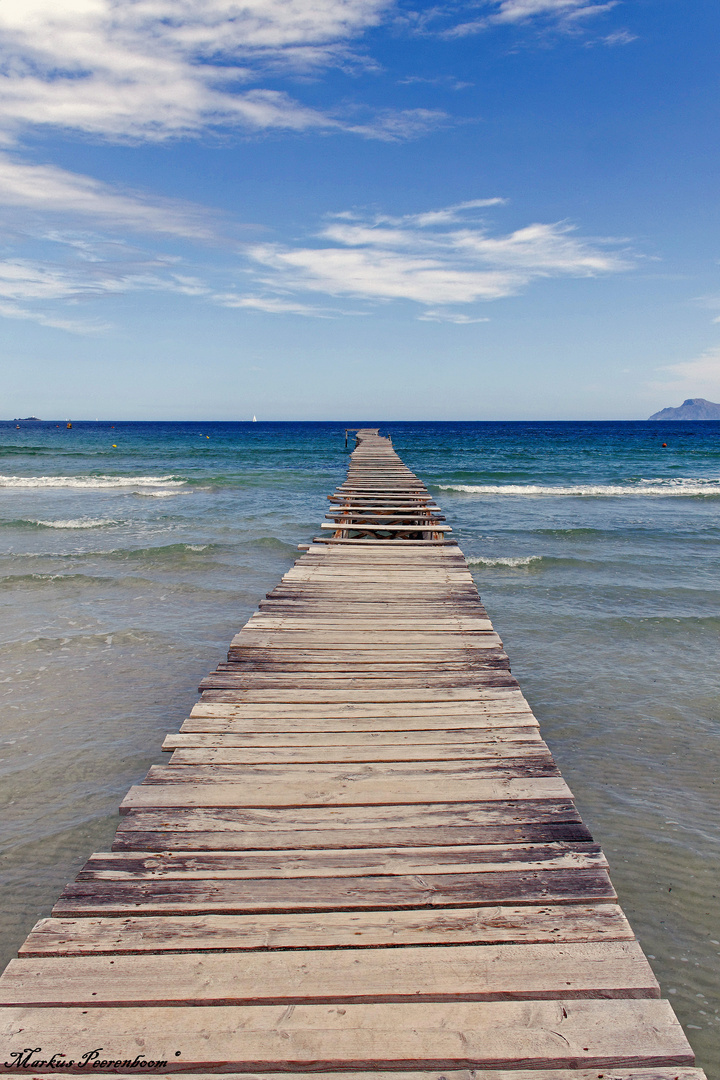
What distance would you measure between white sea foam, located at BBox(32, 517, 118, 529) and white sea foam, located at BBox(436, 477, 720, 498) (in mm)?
13898

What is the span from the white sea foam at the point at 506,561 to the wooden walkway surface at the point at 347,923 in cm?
868

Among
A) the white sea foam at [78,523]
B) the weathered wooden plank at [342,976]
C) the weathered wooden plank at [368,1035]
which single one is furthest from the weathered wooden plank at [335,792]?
the white sea foam at [78,523]

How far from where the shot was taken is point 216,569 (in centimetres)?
1209

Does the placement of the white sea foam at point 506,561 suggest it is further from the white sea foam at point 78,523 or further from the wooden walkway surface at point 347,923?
the white sea foam at point 78,523

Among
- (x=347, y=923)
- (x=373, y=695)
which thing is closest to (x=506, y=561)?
(x=373, y=695)

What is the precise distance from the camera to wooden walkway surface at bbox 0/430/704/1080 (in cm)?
190

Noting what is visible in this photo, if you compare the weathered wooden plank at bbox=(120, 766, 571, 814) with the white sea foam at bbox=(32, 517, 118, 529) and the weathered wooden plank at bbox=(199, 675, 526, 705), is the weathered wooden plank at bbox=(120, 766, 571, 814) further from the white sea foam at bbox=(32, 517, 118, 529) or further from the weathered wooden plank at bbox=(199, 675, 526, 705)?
the white sea foam at bbox=(32, 517, 118, 529)

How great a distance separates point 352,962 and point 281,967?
24cm

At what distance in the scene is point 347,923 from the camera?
2.34m

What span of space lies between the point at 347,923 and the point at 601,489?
26.6 m

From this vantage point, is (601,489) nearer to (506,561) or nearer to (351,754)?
(506,561)

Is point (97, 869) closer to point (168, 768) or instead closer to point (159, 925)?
point (159, 925)

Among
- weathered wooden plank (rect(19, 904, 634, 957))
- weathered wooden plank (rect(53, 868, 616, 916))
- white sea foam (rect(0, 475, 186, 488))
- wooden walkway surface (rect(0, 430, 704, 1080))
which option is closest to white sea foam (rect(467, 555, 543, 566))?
wooden walkway surface (rect(0, 430, 704, 1080))

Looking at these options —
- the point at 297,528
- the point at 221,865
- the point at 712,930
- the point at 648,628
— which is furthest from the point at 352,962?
the point at 297,528
